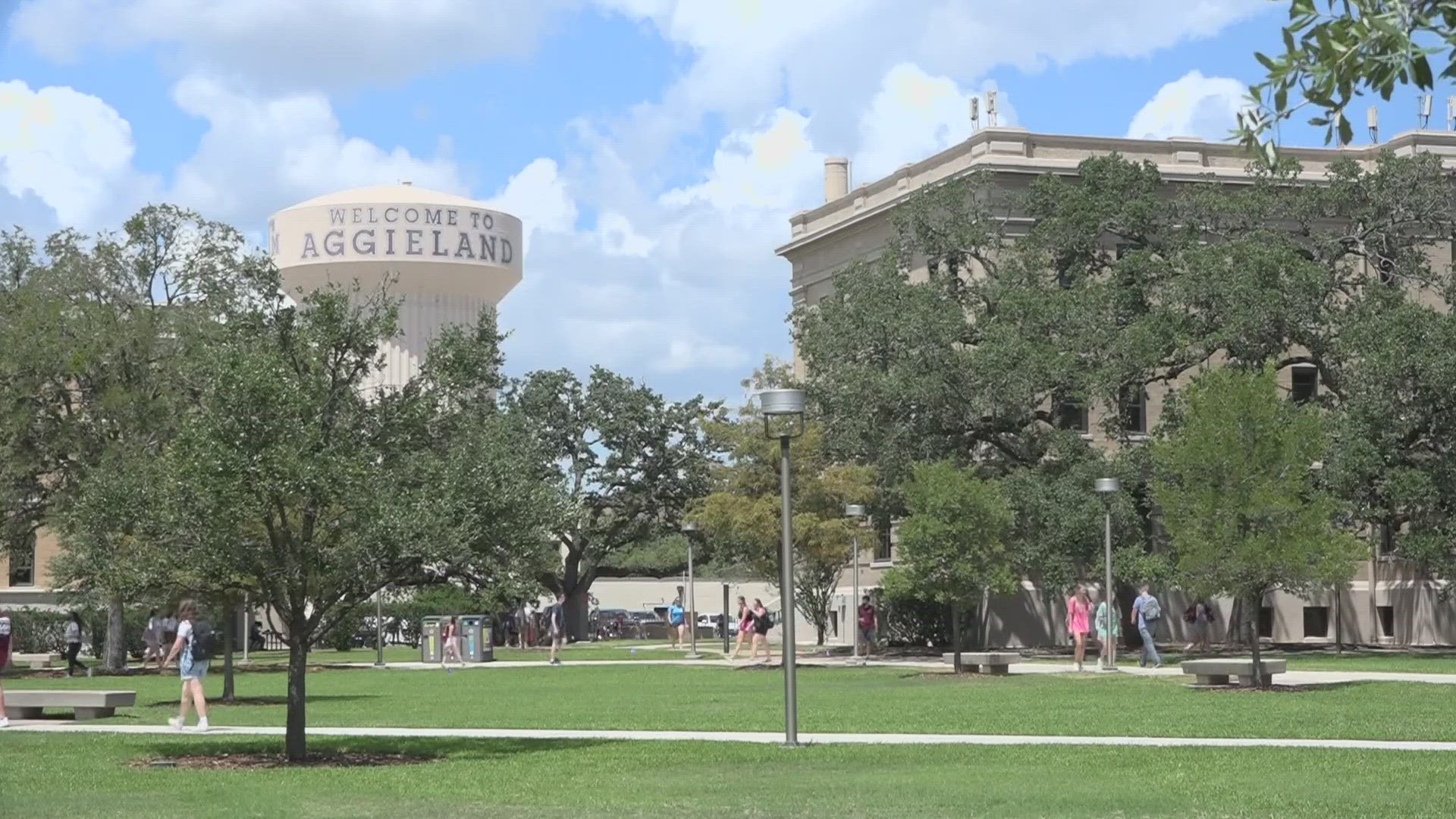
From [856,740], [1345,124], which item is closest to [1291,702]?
[856,740]

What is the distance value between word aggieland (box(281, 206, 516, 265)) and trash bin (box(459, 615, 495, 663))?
19467mm

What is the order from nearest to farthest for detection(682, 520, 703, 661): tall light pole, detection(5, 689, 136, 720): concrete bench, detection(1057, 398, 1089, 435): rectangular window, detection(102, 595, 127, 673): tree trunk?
detection(5, 689, 136, 720): concrete bench, detection(102, 595, 127, 673): tree trunk, detection(1057, 398, 1089, 435): rectangular window, detection(682, 520, 703, 661): tall light pole

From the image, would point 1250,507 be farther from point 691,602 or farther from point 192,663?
point 691,602

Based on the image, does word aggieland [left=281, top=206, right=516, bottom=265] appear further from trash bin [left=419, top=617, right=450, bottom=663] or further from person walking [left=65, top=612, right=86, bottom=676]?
person walking [left=65, top=612, right=86, bottom=676]

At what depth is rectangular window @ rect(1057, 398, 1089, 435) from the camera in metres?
49.8

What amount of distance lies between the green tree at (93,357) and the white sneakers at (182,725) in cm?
1395

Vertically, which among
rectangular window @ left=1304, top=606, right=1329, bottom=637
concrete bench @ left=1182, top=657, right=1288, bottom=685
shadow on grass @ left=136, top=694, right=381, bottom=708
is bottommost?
shadow on grass @ left=136, top=694, right=381, bottom=708

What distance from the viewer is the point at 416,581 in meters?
19.9

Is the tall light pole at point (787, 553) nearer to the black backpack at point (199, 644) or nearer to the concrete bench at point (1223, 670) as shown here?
the black backpack at point (199, 644)

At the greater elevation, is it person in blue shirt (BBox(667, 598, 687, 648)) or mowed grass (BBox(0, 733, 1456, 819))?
person in blue shirt (BBox(667, 598, 687, 648))

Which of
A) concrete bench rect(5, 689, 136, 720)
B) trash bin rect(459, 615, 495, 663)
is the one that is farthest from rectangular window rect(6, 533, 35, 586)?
concrete bench rect(5, 689, 136, 720)

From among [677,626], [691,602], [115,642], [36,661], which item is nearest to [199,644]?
[115,642]

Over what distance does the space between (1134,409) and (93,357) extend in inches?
1085

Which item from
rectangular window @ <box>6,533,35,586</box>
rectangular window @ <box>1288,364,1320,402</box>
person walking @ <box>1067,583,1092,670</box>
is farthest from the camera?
rectangular window @ <box>6,533,35,586</box>
